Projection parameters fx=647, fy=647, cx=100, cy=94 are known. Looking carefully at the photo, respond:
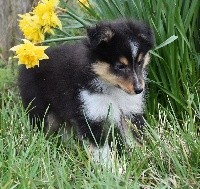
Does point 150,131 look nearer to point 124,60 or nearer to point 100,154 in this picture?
point 100,154

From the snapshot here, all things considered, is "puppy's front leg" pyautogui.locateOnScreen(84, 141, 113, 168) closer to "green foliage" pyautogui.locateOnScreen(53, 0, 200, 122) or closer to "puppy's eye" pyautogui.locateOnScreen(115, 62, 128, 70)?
"puppy's eye" pyautogui.locateOnScreen(115, 62, 128, 70)

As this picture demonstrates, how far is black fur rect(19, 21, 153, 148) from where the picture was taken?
184 inches

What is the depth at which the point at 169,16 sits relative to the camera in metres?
5.16

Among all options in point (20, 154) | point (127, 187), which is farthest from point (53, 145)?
point (127, 187)

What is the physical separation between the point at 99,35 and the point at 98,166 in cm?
99

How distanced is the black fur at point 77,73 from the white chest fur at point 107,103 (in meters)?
0.04

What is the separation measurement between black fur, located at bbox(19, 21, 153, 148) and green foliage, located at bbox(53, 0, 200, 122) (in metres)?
0.43

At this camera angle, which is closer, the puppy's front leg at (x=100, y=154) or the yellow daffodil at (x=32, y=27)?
the puppy's front leg at (x=100, y=154)

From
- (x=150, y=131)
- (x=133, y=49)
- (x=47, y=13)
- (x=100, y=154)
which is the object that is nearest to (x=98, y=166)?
(x=100, y=154)

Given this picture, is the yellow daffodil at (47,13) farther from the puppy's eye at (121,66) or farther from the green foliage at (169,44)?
the puppy's eye at (121,66)

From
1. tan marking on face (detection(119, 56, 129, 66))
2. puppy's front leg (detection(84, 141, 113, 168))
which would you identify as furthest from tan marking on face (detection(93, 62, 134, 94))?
puppy's front leg (detection(84, 141, 113, 168))

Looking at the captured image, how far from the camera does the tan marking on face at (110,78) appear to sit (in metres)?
4.59

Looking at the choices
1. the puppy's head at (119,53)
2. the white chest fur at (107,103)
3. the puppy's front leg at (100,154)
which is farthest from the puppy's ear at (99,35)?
the puppy's front leg at (100,154)

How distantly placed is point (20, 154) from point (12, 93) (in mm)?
1562
